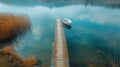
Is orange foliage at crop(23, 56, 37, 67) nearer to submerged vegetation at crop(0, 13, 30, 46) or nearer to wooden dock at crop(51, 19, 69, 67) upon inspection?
wooden dock at crop(51, 19, 69, 67)

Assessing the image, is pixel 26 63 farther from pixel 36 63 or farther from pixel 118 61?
pixel 118 61

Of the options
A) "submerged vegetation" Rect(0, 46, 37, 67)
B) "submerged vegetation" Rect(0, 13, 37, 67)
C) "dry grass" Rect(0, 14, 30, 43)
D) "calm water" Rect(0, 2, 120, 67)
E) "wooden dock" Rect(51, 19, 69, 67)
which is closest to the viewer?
"wooden dock" Rect(51, 19, 69, 67)

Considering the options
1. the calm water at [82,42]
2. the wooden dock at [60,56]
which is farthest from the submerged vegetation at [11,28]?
the wooden dock at [60,56]

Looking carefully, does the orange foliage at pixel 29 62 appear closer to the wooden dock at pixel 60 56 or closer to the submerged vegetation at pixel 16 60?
the submerged vegetation at pixel 16 60

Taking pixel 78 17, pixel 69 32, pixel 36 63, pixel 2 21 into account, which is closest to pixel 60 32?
pixel 69 32

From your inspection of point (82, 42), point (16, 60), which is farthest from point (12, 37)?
point (82, 42)

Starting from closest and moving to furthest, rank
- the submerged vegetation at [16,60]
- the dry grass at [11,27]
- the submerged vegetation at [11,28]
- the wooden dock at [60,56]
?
the wooden dock at [60,56]
the submerged vegetation at [16,60]
the submerged vegetation at [11,28]
the dry grass at [11,27]

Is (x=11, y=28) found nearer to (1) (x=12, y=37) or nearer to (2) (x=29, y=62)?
(1) (x=12, y=37)

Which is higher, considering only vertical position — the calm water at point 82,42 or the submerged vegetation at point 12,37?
the submerged vegetation at point 12,37

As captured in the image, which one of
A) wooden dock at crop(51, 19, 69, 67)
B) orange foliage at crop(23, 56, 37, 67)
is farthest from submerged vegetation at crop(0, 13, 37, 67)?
wooden dock at crop(51, 19, 69, 67)
